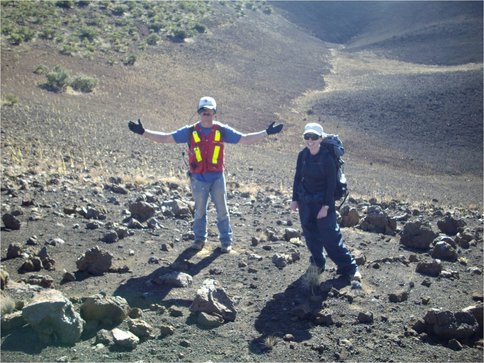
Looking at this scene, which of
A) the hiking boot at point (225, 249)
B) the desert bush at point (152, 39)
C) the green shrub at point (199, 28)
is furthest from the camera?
the green shrub at point (199, 28)

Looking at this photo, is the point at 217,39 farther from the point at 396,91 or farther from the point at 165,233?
the point at 165,233

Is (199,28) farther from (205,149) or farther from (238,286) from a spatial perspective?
(238,286)

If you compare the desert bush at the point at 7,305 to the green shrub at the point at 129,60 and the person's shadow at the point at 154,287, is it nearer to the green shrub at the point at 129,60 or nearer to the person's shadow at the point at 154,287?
the person's shadow at the point at 154,287

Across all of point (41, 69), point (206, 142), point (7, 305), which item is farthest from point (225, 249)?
point (41, 69)

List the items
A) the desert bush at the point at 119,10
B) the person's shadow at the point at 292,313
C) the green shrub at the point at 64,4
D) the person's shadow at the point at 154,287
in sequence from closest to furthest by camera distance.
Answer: the person's shadow at the point at 292,313
the person's shadow at the point at 154,287
the green shrub at the point at 64,4
the desert bush at the point at 119,10

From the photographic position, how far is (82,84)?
28.0 m

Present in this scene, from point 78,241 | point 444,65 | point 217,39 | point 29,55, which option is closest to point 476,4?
point 444,65

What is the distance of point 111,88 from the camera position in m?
29.9

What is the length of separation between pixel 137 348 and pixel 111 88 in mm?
26326

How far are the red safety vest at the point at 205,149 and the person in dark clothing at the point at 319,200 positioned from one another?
1.19 metres

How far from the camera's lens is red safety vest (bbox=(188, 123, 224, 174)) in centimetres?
720

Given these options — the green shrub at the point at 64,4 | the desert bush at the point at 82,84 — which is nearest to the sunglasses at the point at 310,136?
the desert bush at the point at 82,84

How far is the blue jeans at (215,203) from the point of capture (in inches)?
Answer: 291

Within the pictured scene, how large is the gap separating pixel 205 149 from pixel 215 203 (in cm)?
72
